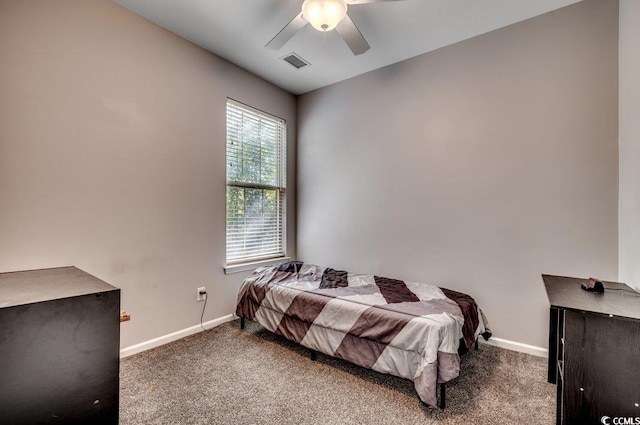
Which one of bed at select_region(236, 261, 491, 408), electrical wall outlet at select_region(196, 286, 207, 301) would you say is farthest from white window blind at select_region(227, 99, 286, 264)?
bed at select_region(236, 261, 491, 408)

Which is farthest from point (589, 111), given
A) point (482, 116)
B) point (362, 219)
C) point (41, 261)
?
point (41, 261)

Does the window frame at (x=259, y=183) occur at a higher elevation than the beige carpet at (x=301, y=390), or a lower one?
A: higher

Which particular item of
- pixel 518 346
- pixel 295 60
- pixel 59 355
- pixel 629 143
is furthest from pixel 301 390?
pixel 295 60

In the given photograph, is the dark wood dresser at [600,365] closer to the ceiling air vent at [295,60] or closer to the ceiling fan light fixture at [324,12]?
the ceiling fan light fixture at [324,12]

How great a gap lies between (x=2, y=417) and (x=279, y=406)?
120 centimetres

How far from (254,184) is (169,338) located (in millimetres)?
1721

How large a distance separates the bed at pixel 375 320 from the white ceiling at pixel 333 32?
7.20 ft

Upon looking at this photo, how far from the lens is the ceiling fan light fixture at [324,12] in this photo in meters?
1.70

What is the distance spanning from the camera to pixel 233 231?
3.12 meters

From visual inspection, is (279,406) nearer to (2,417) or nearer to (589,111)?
(2,417)

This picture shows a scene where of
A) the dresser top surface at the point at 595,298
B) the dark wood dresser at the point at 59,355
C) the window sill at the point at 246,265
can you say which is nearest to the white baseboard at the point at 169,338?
the window sill at the point at 246,265

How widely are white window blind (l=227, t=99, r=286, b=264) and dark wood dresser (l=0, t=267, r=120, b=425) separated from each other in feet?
6.31

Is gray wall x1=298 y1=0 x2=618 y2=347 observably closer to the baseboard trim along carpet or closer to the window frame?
the baseboard trim along carpet

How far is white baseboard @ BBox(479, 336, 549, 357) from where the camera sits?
2298 mm
